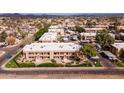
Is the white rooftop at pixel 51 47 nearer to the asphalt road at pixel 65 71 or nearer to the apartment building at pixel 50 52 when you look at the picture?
the apartment building at pixel 50 52

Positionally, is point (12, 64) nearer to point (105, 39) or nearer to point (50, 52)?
point (50, 52)

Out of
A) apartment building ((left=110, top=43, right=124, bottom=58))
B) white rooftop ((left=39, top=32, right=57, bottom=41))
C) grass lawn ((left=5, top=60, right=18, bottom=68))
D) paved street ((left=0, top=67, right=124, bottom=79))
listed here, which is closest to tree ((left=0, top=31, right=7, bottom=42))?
grass lawn ((left=5, top=60, right=18, bottom=68))

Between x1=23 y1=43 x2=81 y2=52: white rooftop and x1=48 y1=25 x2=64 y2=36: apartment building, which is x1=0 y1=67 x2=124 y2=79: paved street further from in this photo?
x1=48 y1=25 x2=64 y2=36: apartment building

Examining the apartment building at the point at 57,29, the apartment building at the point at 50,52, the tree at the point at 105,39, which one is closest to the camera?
the apartment building at the point at 50,52

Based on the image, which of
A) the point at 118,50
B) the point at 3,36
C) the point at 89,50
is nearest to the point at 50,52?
the point at 89,50

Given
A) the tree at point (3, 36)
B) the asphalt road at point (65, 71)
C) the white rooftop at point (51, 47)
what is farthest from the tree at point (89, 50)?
the tree at point (3, 36)
